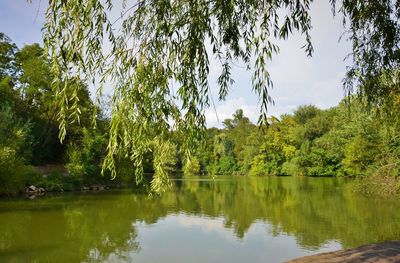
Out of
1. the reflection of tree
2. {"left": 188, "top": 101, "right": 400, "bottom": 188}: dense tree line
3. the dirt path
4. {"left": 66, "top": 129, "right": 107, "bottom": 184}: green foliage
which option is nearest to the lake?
the reflection of tree

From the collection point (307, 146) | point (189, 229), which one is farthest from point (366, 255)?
point (307, 146)

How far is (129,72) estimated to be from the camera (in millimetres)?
3121

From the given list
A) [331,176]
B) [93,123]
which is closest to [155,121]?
[93,123]

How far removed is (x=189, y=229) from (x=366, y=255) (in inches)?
237

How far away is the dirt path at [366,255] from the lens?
5.93m

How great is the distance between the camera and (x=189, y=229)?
11.5 m

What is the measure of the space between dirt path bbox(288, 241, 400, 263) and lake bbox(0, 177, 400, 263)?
1627mm

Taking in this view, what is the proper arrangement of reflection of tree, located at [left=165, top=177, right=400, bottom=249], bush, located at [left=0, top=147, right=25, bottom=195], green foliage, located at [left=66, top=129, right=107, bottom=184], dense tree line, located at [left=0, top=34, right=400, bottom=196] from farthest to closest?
green foliage, located at [left=66, top=129, right=107, bottom=184]
bush, located at [left=0, top=147, right=25, bottom=195]
reflection of tree, located at [left=165, top=177, right=400, bottom=249]
dense tree line, located at [left=0, top=34, right=400, bottom=196]

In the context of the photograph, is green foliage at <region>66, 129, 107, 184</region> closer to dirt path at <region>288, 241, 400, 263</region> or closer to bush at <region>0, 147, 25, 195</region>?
bush at <region>0, 147, 25, 195</region>

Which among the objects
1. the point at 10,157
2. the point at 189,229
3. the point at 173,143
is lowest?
the point at 189,229

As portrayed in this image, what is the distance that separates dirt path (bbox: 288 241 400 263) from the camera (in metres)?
5.93

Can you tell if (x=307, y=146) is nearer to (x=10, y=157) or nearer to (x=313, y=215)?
(x=313, y=215)

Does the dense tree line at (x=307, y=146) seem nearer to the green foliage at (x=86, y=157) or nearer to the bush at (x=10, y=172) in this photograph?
the green foliage at (x=86, y=157)

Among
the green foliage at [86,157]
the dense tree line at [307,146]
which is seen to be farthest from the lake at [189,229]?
the dense tree line at [307,146]
